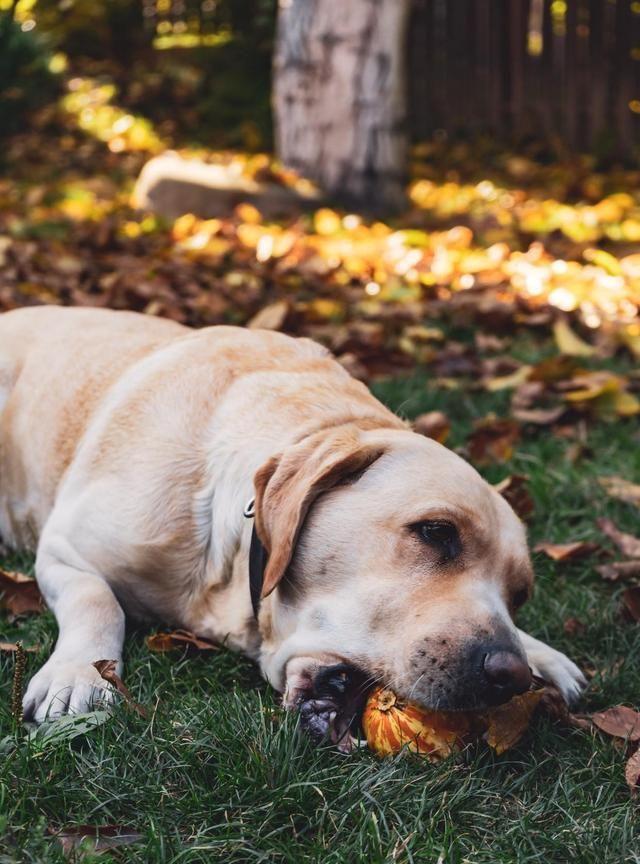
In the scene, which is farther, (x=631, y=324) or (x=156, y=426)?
(x=631, y=324)

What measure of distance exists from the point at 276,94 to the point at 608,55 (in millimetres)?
4267

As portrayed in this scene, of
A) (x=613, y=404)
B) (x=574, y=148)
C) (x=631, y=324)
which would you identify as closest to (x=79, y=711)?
(x=613, y=404)

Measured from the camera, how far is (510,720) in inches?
104

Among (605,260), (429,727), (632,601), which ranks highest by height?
(429,727)

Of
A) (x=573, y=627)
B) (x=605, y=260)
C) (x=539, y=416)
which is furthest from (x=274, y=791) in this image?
(x=605, y=260)

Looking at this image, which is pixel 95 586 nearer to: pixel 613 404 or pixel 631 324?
pixel 613 404

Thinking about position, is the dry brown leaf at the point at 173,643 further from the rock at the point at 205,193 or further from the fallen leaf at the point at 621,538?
the rock at the point at 205,193

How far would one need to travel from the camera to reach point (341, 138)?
9.38 metres

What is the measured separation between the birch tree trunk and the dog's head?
689 centimetres

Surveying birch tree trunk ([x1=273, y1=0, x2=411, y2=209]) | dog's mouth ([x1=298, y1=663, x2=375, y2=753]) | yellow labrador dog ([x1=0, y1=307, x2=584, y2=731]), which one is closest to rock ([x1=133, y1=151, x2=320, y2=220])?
birch tree trunk ([x1=273, y1=0, x2=411, y2=209])

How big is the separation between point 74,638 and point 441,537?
1.09 m

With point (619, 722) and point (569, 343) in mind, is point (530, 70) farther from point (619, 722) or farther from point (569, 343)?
point (619, 722)

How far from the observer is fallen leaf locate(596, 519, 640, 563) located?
3881mm

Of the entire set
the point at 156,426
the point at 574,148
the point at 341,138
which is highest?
the point at 156,426
